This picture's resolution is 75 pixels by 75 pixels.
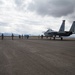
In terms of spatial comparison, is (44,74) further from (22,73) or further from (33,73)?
(22,73)

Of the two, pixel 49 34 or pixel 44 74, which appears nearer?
pixel 44 74

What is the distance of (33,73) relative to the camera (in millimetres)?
5125

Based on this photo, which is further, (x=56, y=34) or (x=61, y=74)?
(x=56, y=34)

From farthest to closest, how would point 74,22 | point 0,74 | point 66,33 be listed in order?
point 74,22
point 66,33
point 0,74

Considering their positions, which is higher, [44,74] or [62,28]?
[62,28]

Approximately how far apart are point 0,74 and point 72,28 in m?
48.0

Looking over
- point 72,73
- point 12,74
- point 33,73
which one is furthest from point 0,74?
point 72,73

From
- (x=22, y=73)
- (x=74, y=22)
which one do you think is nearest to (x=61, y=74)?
(x=22, y=73)

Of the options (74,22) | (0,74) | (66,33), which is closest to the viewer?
(0,74)

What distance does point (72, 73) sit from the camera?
16.8 feet

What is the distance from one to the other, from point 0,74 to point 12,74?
1.54ft

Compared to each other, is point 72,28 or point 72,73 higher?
point 72,28

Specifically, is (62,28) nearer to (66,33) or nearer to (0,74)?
(66,33)

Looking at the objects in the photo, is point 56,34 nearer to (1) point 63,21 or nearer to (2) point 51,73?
(1) point 63,21
